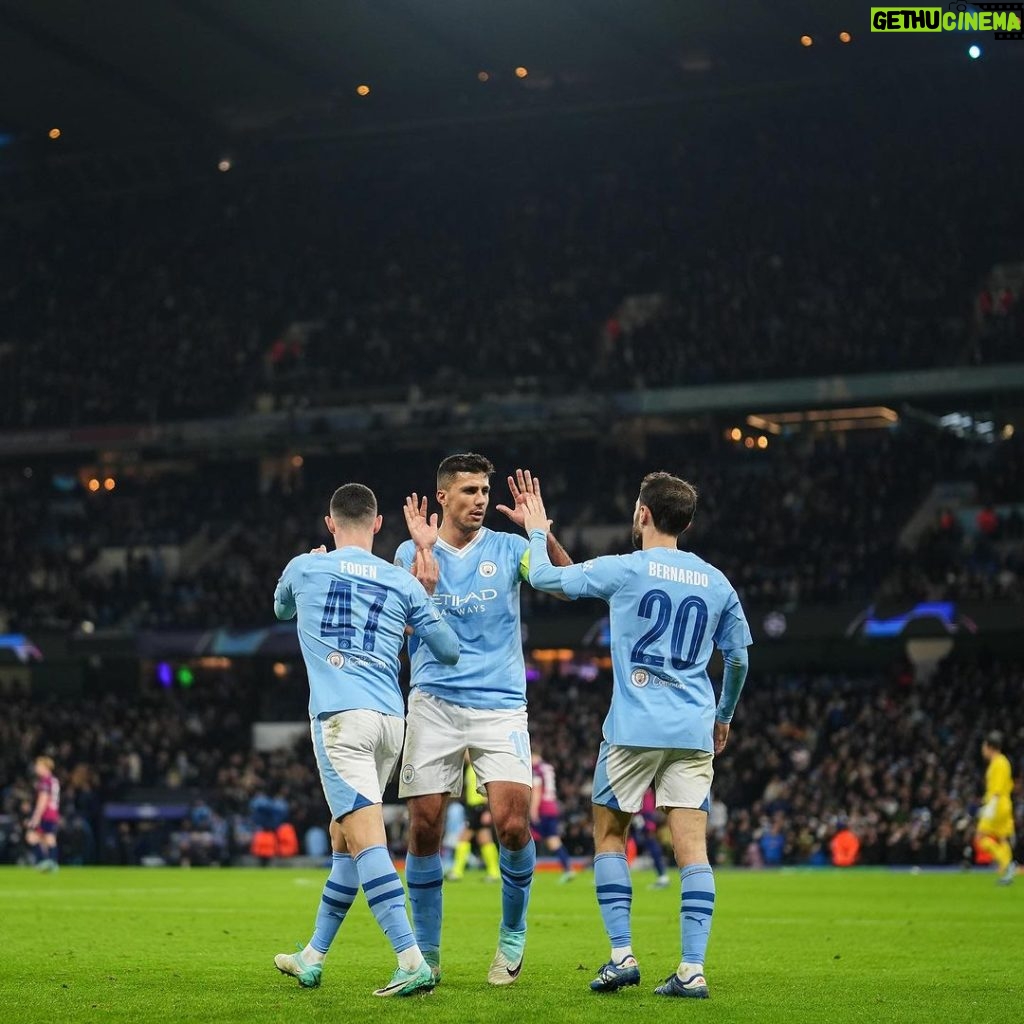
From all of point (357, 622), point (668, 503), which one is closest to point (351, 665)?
point (357, 622)

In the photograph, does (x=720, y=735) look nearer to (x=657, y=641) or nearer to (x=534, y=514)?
(x=657, y=641)

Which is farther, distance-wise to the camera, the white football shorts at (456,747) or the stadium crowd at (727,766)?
the stadium crowd at (727,766)

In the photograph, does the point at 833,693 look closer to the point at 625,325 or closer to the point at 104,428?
the point at 625,325

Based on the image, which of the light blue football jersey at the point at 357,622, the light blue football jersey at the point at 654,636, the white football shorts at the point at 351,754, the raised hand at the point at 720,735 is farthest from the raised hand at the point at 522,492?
the raised hand at the point at 720,735

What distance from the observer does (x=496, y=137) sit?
5353 cm

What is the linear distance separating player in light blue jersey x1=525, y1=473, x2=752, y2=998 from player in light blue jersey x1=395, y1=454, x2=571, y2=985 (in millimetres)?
396

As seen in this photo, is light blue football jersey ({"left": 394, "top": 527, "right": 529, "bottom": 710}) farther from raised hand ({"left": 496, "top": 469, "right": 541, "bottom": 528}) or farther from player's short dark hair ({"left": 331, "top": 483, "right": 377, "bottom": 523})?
player's short dark hair ({"left": 331, "top": 483, "right": 377, "bottom": 523})

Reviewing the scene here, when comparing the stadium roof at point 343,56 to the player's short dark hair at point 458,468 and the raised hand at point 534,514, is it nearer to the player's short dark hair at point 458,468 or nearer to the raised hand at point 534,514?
the player's short dark hair at point 458,468

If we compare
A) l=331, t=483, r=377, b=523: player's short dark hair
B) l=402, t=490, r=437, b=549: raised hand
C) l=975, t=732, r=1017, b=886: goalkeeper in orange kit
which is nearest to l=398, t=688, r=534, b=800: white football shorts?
l=402, t=490, r=437, b=549: raised hand

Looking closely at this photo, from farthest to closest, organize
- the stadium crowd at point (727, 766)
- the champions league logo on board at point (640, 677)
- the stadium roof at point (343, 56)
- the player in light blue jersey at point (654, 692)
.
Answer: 1. the stadium roof at point (343, 56)
2. the stadium crowd at point (727, 766)
3. the champions league logo on board at point (640, 677)
4. the player in light blue jersey at point (654, 692)

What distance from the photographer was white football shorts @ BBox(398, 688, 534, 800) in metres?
8.60

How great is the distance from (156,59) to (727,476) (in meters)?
19.8

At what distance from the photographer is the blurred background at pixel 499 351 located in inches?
1566

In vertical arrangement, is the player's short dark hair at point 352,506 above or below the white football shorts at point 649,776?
above
